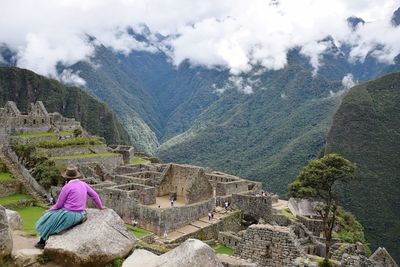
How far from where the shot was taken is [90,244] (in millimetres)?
7105

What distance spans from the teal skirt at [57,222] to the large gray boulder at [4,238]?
1.80ft

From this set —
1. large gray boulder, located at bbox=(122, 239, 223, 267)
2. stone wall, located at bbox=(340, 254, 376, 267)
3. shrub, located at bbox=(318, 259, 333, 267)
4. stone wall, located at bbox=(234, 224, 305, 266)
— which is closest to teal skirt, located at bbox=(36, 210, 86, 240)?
large gray boulder, located at bbox=(122, 239, 223, 267)

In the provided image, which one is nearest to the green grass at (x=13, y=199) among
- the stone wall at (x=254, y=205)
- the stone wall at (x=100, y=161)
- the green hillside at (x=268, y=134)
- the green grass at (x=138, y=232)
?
the stone wall at (x=100, y=161)

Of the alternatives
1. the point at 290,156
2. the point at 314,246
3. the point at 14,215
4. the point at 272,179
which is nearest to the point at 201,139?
the point at 290,156

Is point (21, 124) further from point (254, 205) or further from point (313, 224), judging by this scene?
point (313, 224)

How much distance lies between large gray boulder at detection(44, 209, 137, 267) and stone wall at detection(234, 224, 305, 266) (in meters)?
3.75

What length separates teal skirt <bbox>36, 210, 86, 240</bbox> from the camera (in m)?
7.50

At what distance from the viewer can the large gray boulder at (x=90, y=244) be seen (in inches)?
278

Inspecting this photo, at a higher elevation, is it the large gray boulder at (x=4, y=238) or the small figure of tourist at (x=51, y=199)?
the large gray boulder at (x=4, y=238)

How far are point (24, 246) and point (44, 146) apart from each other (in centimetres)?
2668

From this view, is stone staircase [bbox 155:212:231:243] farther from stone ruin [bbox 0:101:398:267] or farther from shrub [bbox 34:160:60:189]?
shrub [bbox 34:160:60:189]

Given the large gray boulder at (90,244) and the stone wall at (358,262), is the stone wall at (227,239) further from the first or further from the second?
the large gray boulder at (90,244)

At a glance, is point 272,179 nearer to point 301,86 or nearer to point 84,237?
point 84,237

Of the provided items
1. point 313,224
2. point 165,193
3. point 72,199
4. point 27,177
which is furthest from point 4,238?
point 313,224
